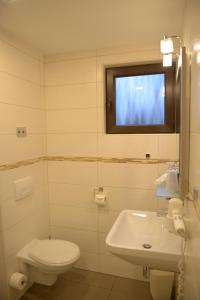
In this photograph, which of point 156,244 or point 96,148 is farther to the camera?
point 96,148

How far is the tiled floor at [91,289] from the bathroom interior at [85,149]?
0.01 meters

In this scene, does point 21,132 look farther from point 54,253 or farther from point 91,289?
point 91,289

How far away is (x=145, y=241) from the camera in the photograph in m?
1.66

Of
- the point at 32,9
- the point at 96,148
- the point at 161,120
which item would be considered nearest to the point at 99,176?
the point at 96,148

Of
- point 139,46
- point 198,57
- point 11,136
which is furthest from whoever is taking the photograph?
point 139,46

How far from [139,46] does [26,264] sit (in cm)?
225

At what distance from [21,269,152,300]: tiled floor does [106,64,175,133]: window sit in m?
1.51

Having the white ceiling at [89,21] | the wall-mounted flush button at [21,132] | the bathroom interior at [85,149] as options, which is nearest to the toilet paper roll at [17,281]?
the bathroom interior at [85,149]

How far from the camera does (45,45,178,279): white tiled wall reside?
6.86ft

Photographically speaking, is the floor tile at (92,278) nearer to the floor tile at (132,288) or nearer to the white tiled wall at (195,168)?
the floor tile at (132,288)

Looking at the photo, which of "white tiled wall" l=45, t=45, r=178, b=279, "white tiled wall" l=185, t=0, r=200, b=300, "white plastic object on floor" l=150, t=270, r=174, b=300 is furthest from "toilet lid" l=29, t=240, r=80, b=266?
"white tiled wall" l=185, t=0, r=200, b=300

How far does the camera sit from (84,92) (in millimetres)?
2203

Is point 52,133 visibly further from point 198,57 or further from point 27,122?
point 198,57

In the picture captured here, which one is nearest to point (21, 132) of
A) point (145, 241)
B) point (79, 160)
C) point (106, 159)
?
point (79, 160)
